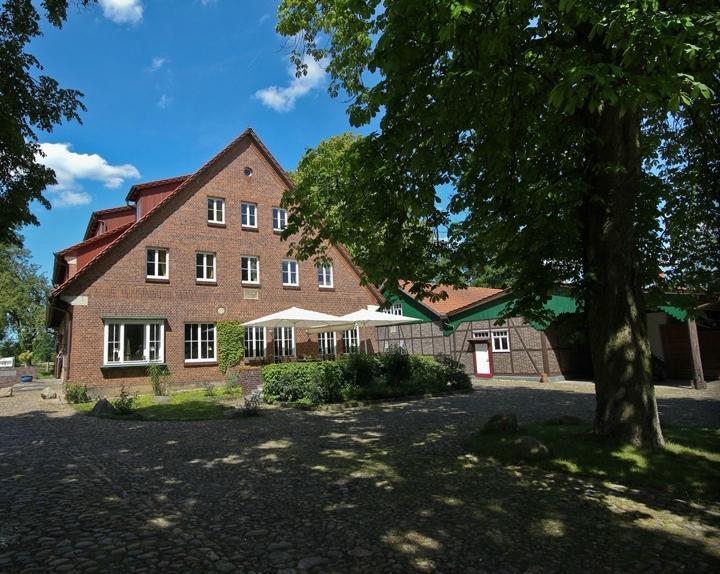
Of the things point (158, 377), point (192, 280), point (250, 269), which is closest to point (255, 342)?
point (250, 269)

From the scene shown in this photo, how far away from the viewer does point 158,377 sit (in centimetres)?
1973

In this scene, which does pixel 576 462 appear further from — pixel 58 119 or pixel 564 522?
pixel 58 119

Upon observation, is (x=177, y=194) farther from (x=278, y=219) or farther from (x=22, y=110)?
(x=22, y=110)

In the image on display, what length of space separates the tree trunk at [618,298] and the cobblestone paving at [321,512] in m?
1.67

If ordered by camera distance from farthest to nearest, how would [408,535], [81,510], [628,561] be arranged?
[81,510] < [408,535] < [628,561]

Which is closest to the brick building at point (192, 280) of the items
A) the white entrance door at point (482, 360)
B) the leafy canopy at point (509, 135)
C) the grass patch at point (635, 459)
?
the white entrance door at point (482, 360)

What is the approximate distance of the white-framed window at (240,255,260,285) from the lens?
78.8 ft

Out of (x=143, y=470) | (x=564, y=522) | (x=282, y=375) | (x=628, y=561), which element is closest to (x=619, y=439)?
(x=564, y=522)

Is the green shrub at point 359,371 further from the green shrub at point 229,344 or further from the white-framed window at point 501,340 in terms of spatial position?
the white-framed window at point 501,340

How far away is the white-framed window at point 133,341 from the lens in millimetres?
19938

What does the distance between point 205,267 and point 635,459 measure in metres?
19.5

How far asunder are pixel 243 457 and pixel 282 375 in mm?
6803

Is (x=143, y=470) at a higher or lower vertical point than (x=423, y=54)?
lower

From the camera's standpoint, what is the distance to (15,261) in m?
61.9
